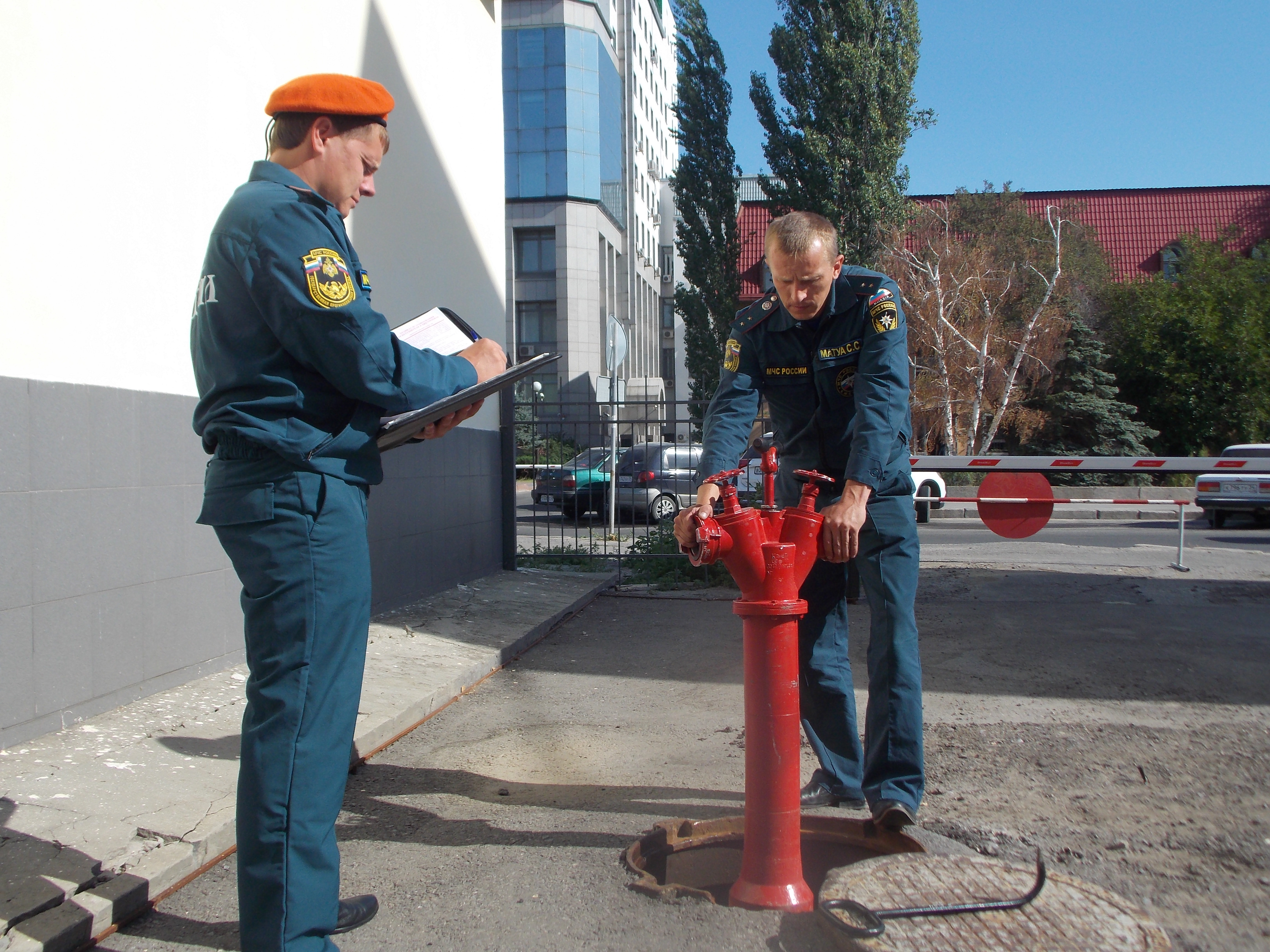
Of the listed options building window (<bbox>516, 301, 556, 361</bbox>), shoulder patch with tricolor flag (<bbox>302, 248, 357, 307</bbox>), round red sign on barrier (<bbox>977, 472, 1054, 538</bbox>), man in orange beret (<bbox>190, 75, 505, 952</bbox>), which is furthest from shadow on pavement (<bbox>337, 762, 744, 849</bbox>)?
building window (<bbox>516, 301, 556, 361</bbox>)

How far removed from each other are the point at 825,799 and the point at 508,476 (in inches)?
260

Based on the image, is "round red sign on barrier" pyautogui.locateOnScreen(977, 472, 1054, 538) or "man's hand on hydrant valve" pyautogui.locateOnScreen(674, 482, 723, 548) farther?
"round red sign on barrier" pyautogui.locateOnScreen(977, 472, 1054, 538)

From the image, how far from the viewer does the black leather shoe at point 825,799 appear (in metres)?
3.24

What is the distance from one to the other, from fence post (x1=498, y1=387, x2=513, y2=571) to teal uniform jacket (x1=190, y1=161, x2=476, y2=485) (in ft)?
23.6

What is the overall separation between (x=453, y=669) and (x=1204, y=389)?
27.4 meters

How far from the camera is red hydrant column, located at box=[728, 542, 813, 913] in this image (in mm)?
2486

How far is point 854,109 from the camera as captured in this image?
23.1 meters

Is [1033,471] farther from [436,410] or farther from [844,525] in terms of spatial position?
[436,410]

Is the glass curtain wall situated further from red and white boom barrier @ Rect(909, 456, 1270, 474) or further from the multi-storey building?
red and white boom barrier @ Rect(909, 456, 1270, 474)

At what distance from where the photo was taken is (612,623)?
7426mm

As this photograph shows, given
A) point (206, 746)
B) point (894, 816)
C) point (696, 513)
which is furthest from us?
point (206, 746)

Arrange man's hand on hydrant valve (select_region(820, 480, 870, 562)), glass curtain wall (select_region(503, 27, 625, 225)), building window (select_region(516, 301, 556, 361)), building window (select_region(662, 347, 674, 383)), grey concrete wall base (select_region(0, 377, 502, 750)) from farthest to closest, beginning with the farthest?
1. building window (select_region(662, 347, 674, 383))
2. building window (select_region(516, 301, 556, 361))
3. glass curtain wall (select_region(503, 27, 625, 225))
4. grey concrete wall base (select_region(0, 377, 502, 750))
5. man's hand on hydrant valve (select_region(820, 480, 870, 562))

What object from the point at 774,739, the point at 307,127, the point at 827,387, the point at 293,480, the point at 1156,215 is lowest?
the point at 774,739

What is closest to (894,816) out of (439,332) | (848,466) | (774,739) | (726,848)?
(726,848)
